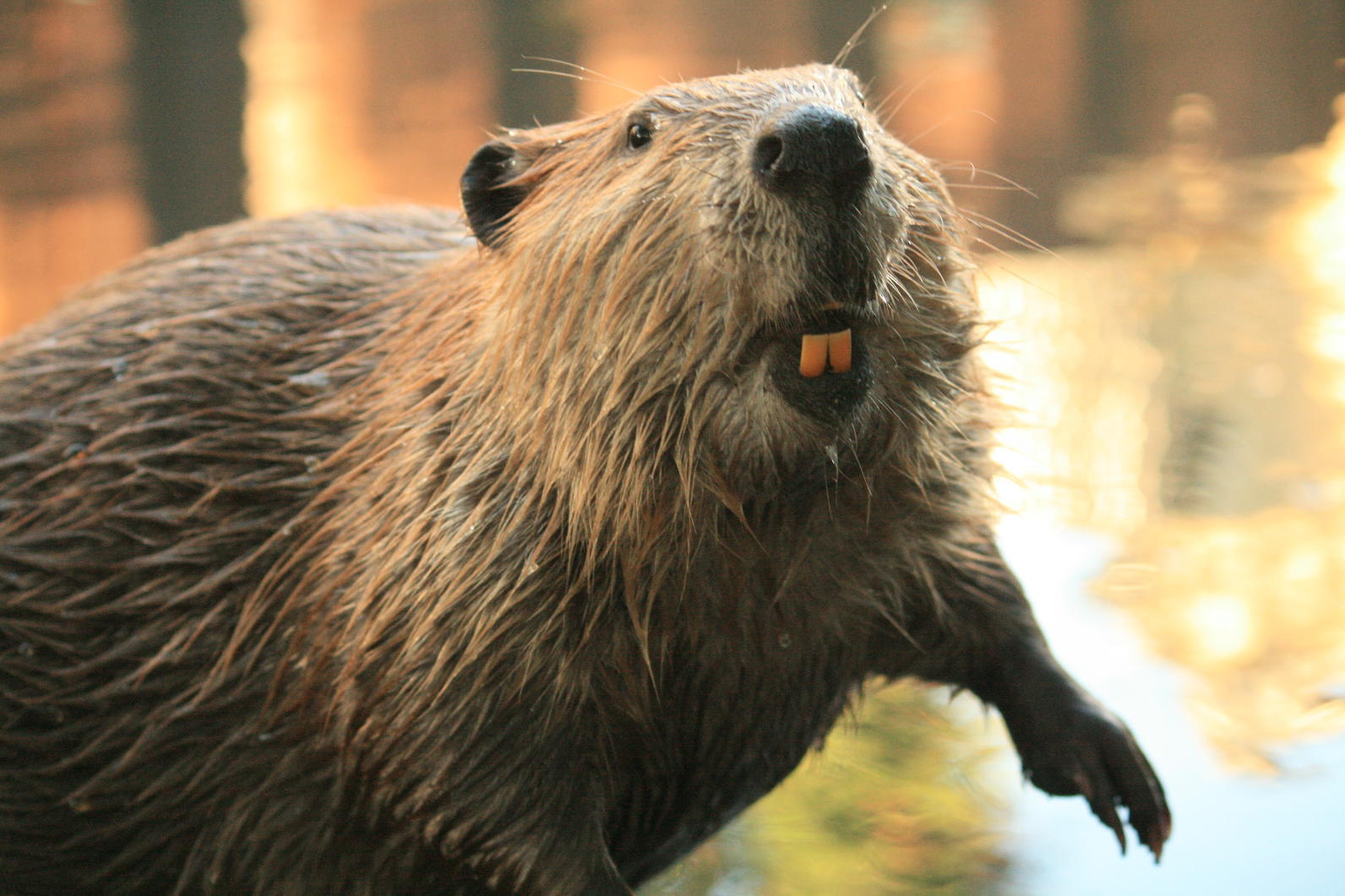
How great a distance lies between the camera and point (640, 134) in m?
2.36

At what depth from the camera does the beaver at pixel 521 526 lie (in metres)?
2.16

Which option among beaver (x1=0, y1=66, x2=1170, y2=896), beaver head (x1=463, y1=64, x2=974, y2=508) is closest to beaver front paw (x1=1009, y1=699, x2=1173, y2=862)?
beaver (x1=0, y1=66, x2=1170, y2=896)

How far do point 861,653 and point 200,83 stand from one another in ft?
22.8

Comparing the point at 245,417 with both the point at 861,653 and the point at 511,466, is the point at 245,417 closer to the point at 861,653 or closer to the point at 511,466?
the point at 511,466

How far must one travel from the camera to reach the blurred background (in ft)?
11.2

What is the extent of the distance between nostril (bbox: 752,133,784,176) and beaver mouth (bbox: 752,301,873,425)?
0.73 feet

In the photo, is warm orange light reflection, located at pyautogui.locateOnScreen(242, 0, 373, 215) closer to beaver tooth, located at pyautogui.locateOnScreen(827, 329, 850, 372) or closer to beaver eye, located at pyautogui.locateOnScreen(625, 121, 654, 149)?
beaver eye, located at pyautogui.locateOnScreen(625, 121, 654, 149)

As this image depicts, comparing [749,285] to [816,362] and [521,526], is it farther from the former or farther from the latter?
[521,526]

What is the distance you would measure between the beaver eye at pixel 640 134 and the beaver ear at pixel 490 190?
35 centimetres

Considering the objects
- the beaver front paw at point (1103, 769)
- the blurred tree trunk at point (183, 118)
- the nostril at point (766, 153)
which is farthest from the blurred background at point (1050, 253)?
the nostril at point (766, 153)

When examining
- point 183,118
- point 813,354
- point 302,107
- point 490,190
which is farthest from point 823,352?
point 302,107

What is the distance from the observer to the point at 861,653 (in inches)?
109

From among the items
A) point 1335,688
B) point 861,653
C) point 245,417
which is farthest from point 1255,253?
point 245,417

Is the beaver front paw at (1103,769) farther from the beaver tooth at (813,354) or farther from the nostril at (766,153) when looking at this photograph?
the nostril at (766,153)
